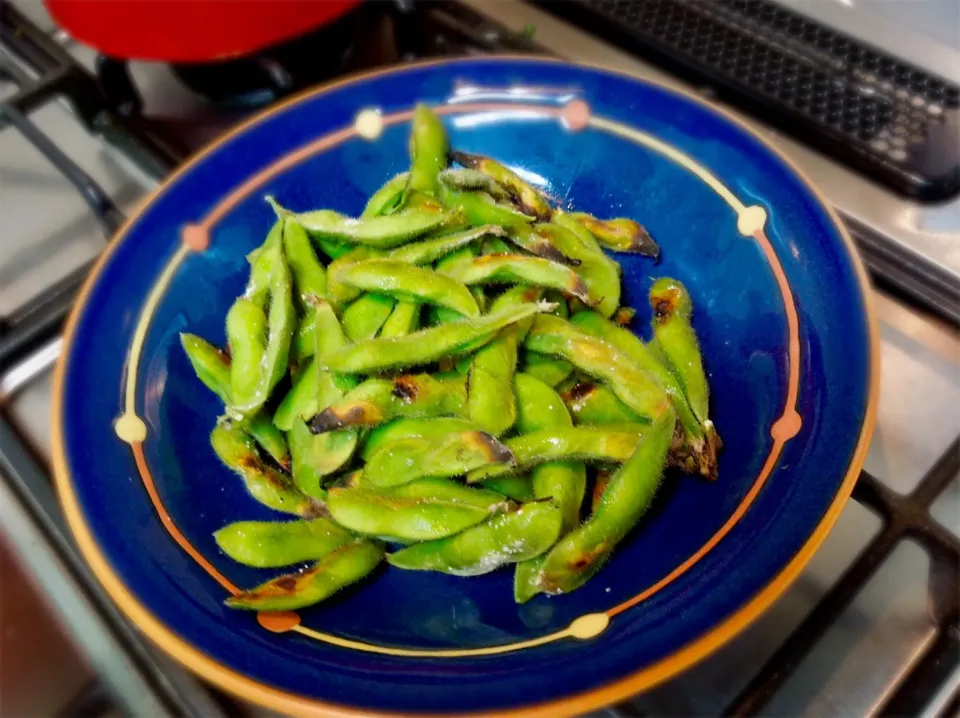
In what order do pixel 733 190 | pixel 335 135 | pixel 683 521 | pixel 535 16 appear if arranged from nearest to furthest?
pixel 683 521 → pixel 733 190 → pixel 335 135 → pixel 535 16

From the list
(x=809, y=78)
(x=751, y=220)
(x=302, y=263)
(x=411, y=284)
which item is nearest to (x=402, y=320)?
(x=411, y=284)

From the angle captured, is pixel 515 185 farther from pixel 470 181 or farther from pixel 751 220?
pixel 751 220

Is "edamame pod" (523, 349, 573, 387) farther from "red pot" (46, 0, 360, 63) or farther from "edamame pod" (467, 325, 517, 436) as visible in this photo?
"red pot" (46, 0, 360, 63)

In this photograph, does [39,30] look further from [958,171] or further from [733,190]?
[958,171]

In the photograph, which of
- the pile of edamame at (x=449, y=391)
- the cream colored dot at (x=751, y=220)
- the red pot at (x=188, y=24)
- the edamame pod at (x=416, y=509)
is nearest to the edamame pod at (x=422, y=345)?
the pile of edamame at (x=449, y=391)

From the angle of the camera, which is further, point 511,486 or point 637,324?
point 637,324

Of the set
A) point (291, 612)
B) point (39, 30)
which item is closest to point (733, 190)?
point (291, 612)

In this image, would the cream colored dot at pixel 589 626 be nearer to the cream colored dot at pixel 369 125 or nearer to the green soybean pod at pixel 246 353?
the green soybean pod at pixel 246 353
